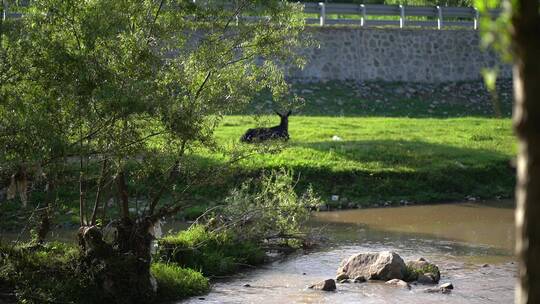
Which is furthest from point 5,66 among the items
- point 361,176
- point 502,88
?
point 502,88

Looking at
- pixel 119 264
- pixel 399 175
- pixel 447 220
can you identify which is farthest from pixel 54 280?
pixel 399 175

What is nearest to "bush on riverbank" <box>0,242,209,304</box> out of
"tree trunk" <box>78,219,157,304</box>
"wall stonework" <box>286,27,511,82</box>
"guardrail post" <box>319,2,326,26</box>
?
"tree trunk" <box>78,219,157,304</box>

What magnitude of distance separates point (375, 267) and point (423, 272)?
78 cm

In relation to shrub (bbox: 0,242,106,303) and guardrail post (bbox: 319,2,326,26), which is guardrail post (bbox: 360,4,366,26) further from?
shrub (bbox: 0,242,106,303)

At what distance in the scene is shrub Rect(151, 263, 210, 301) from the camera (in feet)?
42.9

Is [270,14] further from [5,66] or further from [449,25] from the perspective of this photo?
[449,25]

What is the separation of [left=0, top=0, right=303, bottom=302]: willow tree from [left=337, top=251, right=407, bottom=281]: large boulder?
3.08m

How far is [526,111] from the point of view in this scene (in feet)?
10.1

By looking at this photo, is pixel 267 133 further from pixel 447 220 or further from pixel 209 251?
pixel 447 220

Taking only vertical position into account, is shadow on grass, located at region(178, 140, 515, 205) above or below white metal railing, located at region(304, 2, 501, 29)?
below

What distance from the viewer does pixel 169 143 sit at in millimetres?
12648

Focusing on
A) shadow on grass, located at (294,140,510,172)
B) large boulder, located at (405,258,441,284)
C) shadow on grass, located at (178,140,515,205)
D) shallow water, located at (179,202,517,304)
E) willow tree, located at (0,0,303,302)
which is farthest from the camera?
shadow on grass, located at (294,140,510,172)

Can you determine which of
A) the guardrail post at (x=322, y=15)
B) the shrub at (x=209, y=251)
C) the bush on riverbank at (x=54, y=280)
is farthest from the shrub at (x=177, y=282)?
the guardrail post at (x=322, y=15)

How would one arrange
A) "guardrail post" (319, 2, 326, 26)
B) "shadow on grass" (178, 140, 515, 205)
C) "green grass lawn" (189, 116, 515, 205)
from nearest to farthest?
"shadow on grass" (178, 140, 515, 205)
"green grass lawn" (189, 116, 515, 205)
"guardrail post" (319, 2, 326, 26)
